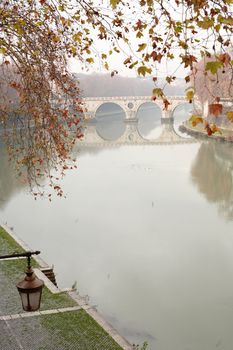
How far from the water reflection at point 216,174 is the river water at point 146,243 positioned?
6cm

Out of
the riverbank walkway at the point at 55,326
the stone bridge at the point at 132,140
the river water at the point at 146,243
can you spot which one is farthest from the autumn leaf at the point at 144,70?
the stone bridge at the point at 132,140

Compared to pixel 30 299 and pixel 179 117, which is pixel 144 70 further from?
pixel 179 117

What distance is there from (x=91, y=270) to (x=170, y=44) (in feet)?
29.9

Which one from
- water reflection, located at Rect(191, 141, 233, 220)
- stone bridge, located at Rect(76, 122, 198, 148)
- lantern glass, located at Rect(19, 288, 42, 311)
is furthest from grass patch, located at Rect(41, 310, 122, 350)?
stone bridge, located at Rect(76, 122, 198, 148)

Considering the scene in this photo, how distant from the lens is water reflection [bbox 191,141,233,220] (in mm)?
19688

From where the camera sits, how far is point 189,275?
11945 mm

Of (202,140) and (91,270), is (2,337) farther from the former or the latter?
(202,140)

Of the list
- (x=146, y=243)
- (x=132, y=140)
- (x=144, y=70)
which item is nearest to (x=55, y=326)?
(x=144, y=70)

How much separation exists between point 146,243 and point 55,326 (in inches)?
271

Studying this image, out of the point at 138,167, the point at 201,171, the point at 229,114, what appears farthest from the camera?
the point at 138,167

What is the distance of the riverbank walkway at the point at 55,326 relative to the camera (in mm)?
7277

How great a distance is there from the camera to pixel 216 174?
1001 inches

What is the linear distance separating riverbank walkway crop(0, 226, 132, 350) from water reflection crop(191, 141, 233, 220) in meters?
9.79

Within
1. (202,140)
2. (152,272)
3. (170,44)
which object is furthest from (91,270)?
(202,140)
